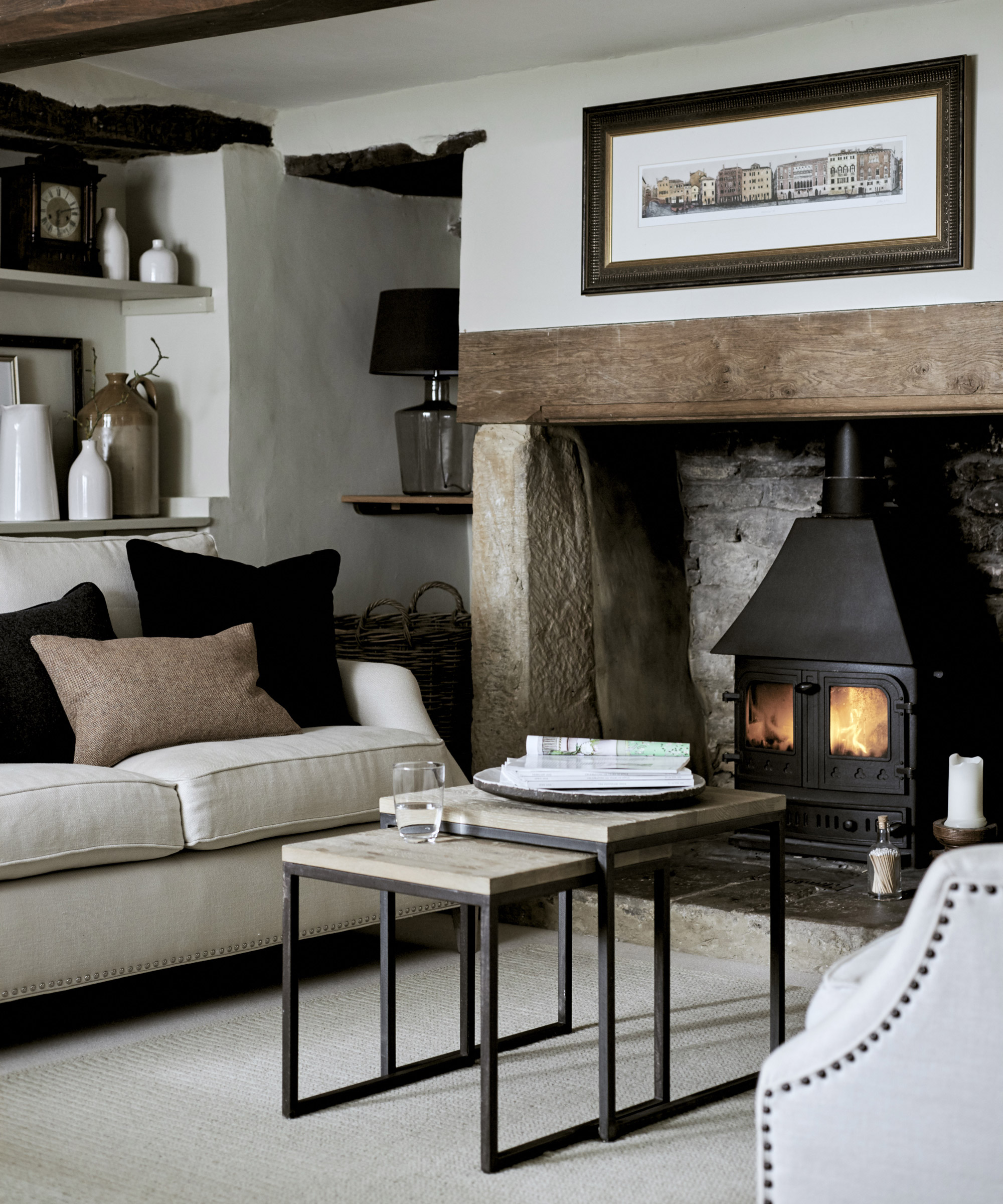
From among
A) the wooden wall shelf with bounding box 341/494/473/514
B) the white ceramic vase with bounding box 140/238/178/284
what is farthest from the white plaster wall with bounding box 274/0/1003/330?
the wooden wall shelf with bounding box 341/494/473/514

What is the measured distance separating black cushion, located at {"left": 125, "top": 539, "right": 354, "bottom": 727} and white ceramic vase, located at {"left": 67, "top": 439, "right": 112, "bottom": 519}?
0.67 m

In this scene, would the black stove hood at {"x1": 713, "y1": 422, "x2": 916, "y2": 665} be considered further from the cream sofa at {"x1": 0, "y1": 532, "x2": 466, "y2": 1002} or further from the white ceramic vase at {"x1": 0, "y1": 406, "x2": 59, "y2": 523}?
the white ceramic vase at {"x1": 0, "y1": 406, "x2": 59, "y2": 523}

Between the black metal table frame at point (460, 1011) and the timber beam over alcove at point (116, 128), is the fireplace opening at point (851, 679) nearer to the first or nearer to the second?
the black metal table frame at point (460, 1011)

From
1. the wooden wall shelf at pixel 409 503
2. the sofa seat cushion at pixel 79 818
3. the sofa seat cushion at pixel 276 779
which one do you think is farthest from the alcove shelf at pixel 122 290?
the sofa seat cushion at pixel 79 818

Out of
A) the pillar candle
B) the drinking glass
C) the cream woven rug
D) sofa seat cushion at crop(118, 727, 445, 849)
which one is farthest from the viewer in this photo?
the pillar candle

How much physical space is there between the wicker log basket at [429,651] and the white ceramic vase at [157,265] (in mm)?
1143

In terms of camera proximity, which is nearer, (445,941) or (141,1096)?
(141,1096)

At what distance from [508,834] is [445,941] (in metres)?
1.29

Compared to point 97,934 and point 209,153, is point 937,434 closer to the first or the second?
point 209,153

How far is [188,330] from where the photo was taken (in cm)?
454

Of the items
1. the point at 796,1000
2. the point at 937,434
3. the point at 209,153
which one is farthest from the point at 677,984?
the point at 209,153

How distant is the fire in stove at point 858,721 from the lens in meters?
3.70

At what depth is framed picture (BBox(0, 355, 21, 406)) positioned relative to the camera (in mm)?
4246

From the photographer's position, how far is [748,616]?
12.7 ft
